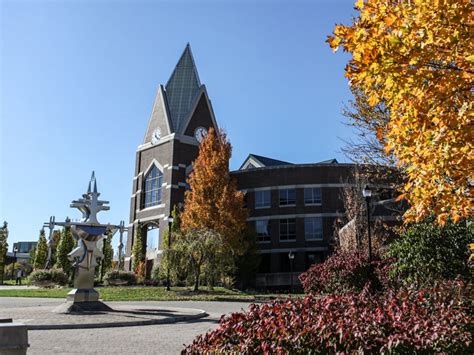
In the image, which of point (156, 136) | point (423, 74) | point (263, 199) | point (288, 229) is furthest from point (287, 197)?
point (423, 74)

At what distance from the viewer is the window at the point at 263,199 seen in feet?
143

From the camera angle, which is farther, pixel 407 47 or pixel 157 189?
pixel 157 189

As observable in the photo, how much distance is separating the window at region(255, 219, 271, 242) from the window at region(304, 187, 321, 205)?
4.14 m

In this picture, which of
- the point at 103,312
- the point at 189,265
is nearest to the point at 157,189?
the point at 189,265

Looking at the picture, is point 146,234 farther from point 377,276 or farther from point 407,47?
point 407,47

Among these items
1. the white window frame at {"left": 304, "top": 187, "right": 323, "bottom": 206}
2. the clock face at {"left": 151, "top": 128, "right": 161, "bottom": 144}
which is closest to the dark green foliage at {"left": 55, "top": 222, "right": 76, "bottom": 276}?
the clock face at {"left": 151, "top": 128, "right": 161, "bottom": 144}

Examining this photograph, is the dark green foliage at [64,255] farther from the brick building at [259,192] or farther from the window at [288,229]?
the window at [288,229]

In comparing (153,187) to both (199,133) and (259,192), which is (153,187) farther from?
(259,192)

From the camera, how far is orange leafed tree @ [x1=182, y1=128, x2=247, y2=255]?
113 feet

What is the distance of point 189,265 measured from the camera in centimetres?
2902

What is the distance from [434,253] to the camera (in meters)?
11.8

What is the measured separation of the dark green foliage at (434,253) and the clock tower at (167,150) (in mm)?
33093

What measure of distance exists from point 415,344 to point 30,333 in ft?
29.6

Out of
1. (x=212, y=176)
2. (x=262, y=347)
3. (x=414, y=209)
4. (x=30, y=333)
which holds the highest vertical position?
(x=212, y=176)
